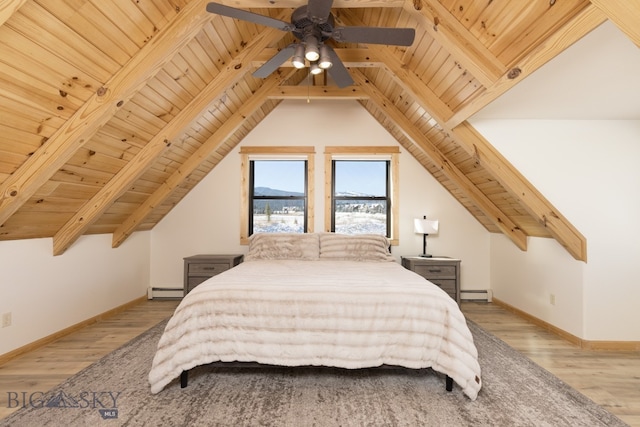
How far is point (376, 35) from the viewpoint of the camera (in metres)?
1.90

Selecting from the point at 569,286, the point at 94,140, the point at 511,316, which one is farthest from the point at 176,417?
the point at 511,316

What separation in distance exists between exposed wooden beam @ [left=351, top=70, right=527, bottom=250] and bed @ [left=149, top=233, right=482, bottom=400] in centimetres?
189

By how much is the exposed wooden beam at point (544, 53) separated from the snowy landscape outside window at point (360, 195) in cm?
211

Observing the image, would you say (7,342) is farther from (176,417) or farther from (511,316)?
(511,316)

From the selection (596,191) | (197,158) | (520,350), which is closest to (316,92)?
(197,158)

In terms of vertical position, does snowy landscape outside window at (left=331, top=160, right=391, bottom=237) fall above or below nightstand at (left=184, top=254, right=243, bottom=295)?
above

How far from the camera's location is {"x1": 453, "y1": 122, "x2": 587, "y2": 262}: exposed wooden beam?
2.68 m

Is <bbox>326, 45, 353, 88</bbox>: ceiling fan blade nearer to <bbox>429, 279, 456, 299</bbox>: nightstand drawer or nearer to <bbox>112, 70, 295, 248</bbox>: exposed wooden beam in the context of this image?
<bbox>112, 70, 295, 248</bbox>: exposed wooden beam

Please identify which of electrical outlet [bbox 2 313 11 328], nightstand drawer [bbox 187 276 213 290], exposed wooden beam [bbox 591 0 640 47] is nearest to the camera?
exposed wooden beam [bbox 591 0 640 47]

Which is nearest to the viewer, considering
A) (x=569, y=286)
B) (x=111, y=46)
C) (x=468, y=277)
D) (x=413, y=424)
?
(x=413, y=424)

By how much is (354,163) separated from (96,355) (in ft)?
11.4

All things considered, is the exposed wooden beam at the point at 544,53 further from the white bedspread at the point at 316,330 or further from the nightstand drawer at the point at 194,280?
the nightstand drawer at the point at 194,280

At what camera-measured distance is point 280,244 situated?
3.64 meters

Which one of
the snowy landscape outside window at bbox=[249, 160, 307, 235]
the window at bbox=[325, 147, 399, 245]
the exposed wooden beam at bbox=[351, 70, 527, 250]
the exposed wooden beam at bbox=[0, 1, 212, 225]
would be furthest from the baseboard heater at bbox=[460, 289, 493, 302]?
the exposed wooden beam at bbox=[0, 1, 212, 225]
